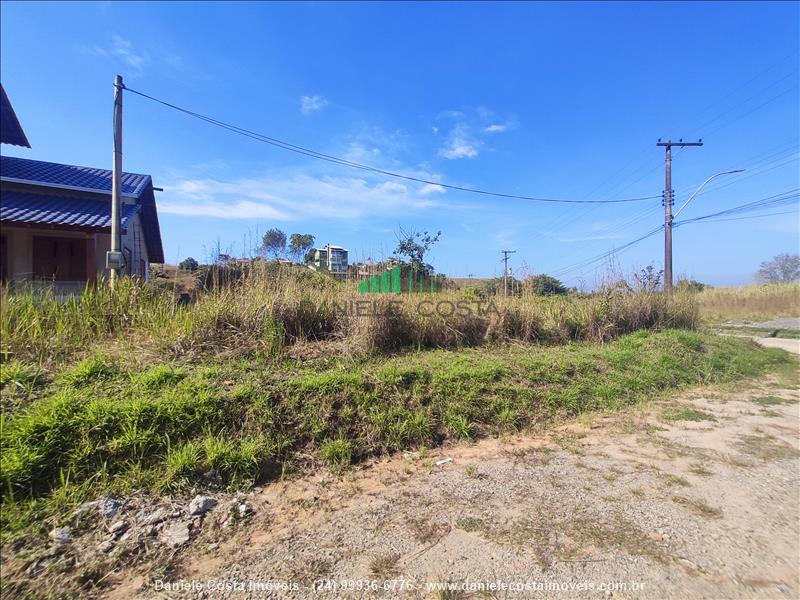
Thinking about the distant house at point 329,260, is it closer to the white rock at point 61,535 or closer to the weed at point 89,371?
the weed at point 89,371

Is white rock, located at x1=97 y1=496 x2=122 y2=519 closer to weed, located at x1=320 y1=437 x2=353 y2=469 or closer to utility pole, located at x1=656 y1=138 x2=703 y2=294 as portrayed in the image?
weed, located at x1=320 y1=437 x2=353 y2=469

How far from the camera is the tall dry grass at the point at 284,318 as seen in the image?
312 centimetres

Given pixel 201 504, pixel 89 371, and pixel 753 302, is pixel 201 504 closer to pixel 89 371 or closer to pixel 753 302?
pixel 89 371

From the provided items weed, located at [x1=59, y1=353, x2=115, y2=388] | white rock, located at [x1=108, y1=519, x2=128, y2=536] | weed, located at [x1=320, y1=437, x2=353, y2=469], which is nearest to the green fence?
weed, located at [x1=320, y1=437, x2=353, y2=469]

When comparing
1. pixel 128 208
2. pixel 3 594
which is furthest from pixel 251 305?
pixel 3 594

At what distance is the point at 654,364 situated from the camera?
6316mm

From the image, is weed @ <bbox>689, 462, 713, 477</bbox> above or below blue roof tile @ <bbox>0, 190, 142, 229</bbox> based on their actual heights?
below

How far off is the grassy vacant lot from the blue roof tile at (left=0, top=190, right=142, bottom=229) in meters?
0.56

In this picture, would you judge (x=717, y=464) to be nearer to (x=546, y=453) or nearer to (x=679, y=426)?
(x=679, y=426)

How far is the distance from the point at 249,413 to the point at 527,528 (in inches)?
95.5

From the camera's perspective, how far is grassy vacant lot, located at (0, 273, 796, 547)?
247 centimetres

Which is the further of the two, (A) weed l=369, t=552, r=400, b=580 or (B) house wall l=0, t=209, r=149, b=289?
(B) house wall l=0, t=209, r=149, b=289

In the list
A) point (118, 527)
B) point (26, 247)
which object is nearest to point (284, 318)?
point (26, 247)

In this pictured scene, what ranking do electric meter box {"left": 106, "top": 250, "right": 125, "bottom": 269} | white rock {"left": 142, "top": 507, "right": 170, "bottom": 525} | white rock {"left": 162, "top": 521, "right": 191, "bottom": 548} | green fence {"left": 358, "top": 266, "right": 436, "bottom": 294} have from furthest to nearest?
1. green fence {"left": 358, "top": 266, "right": 436, "bottom": 294}
2. electric meter box {"left": 106, "top": 250, "right": 125, "bottom": 269}
3. white rock {"left": 142, "top": 507, "right": 170, "bottom": 525}
4. white rock {"left": 162, "top": 521, "right": 191, "bottom": 548}
